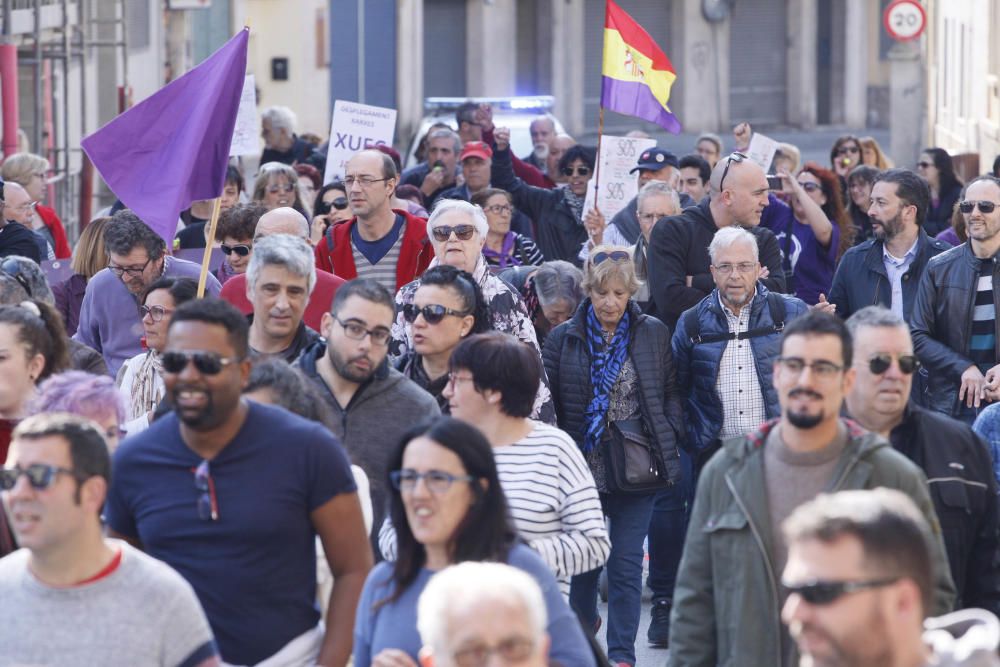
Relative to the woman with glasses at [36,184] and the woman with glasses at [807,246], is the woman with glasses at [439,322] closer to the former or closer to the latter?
the woman with glasses at [807,246]

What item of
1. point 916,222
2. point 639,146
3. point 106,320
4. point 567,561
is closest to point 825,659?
point 567,561

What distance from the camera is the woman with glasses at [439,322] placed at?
755cm

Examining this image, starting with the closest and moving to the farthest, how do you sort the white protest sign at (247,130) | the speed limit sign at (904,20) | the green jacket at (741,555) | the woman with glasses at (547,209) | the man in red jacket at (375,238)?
the green jacket at (741,555) → the man in red jacket at (375,238) → the woman with glasses at (547,209) → the white protest sign at (247,130) → the speed limit sign at (904,20)

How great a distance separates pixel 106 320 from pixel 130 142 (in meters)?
0.80

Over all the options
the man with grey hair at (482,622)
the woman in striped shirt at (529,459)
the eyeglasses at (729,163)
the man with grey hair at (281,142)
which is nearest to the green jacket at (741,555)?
the woman in striped shirt at (529,459)

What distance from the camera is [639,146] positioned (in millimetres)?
14070

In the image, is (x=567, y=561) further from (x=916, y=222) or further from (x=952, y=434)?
(x=916, y=222)

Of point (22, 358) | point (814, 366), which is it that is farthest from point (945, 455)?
point (22, 358)

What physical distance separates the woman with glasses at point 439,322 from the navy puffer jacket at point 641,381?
100 cm

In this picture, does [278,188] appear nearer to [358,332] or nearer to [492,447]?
[358,332]

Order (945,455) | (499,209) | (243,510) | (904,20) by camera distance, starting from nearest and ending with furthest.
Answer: (243,510), (945,455), (499,209), (904,20)

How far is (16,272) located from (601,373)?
2.50 meters

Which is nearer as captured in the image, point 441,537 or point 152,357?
point 441,537

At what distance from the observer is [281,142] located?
16.9 metres
